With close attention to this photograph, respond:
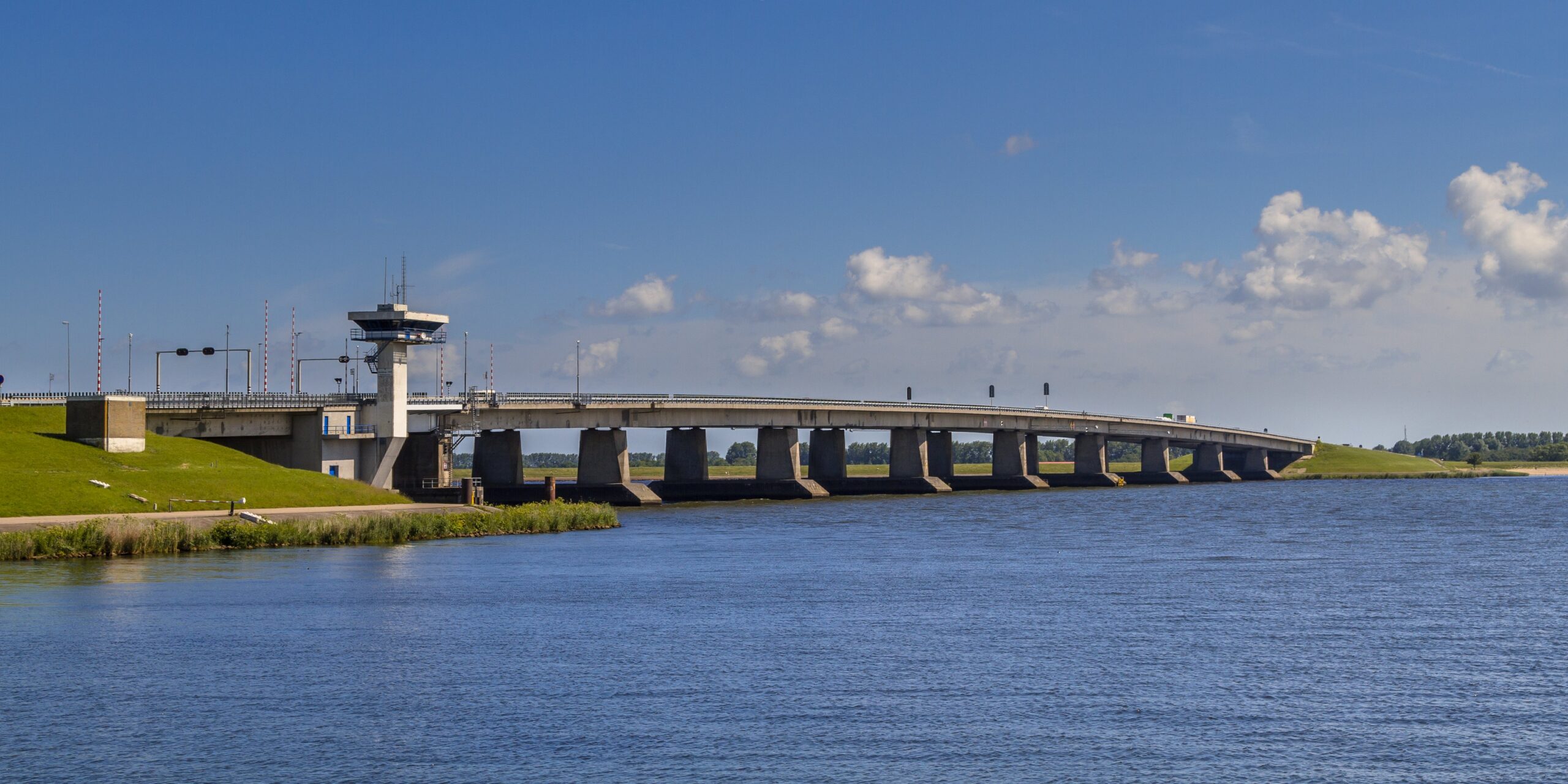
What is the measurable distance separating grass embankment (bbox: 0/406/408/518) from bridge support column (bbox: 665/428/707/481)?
5376 centimetres

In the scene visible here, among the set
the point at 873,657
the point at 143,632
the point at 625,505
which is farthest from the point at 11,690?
the point at 625,505

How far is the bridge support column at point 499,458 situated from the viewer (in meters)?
137

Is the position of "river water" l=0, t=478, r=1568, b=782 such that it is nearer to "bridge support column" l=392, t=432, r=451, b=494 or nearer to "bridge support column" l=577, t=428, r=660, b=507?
"bridge support column" l=392, t=432, r=451, b=494

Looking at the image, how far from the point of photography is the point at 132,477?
83.6m

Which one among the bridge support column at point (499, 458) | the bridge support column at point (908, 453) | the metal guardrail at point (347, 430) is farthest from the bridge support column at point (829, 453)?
the metal guardrail at point (347, 430)

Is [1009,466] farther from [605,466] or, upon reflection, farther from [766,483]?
[605,466]

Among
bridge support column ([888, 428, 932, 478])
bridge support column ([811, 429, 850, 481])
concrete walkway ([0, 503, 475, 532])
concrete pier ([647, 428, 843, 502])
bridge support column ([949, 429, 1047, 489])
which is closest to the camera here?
concrete walkway ([0, 503, 475, 532])

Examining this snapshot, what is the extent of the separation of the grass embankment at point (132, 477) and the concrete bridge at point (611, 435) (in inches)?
306

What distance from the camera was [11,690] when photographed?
3388 cm

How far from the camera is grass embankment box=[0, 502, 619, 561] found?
6406cm

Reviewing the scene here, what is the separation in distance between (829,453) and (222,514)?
97.1 metres

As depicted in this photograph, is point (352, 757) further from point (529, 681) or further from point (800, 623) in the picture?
point (800, 623)

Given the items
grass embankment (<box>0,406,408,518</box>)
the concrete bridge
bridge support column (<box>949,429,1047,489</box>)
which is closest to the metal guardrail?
the concrete bridge

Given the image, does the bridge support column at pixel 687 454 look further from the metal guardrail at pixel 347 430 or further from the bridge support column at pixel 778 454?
the metal guardrail at pixel 347 430
